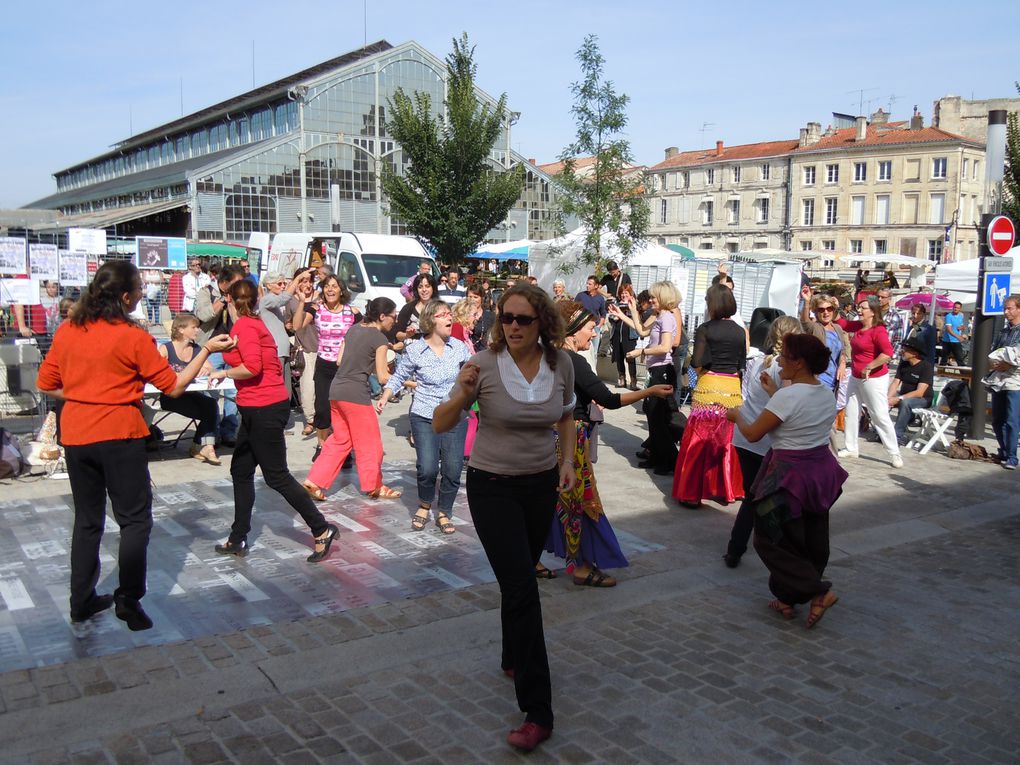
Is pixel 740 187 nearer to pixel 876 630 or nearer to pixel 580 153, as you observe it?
pixel 580 153

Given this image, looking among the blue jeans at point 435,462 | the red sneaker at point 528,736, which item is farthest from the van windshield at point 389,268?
the red sneaker at point 528,736

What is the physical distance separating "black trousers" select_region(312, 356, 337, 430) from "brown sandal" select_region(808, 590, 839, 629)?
551cm

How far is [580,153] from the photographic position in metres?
17.0

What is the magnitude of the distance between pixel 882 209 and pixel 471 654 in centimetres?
7146

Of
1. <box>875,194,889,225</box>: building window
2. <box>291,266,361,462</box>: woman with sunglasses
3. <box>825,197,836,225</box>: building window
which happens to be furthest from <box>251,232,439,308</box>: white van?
<box>825,197,836,225</box>: building window

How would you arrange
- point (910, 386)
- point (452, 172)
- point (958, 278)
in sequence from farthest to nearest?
1. point (452, 172)
2. point (958, 278)
3. point (910, 386)

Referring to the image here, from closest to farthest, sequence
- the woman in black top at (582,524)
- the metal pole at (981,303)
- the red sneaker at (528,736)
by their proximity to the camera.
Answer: the red sneaker at (528,736) → the woman in black top at (582,524) → the metal pole at (981,303)

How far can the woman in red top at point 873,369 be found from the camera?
9.77 meters

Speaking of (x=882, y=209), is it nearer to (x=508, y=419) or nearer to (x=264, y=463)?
(x=264, y=463)

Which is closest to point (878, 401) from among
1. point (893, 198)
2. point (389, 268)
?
point (389, 268)

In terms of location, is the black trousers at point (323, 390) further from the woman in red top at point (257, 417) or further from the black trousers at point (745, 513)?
the black trousers at point (745, 513)

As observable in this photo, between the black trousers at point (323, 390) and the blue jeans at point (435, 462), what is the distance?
244 centimetres

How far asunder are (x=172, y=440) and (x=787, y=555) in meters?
7.40

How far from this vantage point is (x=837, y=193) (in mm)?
70188
